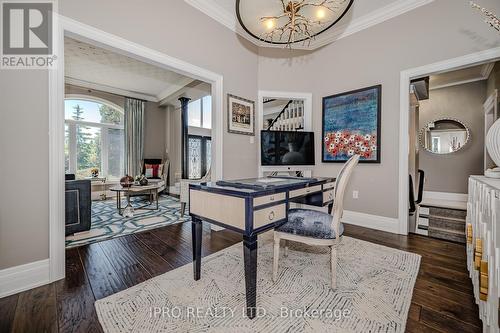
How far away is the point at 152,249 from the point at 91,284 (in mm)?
690

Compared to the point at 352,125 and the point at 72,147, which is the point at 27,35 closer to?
the point at 352,125

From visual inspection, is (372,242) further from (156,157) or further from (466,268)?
(156,157)

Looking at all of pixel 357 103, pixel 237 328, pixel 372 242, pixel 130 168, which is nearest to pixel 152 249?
pixel 237 328

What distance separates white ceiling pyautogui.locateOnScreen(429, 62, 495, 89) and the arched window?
7.63m

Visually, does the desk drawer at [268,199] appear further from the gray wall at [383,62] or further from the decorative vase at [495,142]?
the gray wall at [383,62]

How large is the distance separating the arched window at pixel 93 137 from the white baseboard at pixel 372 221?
6.10 metres

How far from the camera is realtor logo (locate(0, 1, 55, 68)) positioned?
5.13 ft

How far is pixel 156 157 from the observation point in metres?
6.63

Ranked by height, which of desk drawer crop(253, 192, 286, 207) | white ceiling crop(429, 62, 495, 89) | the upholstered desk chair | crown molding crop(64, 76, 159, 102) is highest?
crown molding crop(64, 76, 159, 102)

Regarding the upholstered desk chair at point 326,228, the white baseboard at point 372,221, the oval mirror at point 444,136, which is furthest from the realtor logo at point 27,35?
the oval mirror at point 444,136

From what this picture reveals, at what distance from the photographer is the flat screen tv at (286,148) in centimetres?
309

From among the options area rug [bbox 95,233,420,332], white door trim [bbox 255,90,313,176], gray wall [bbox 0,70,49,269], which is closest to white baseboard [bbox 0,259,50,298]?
gray wall [bbox 0,70,49,269]

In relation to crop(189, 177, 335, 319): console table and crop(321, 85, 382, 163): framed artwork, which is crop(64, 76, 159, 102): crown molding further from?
crop(189, 177, 335, 319): console table

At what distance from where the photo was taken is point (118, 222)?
3.33 m
